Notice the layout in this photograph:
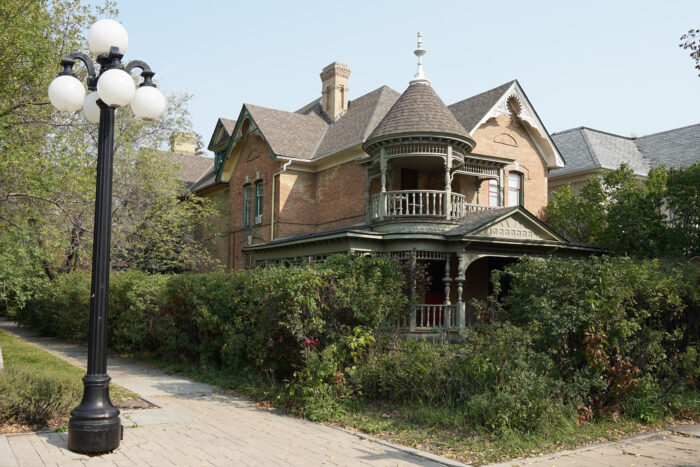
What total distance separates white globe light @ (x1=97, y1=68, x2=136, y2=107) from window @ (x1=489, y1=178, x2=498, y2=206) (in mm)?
17717

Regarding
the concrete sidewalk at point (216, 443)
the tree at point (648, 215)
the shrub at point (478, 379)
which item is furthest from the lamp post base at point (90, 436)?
the tree at point (648, 215)

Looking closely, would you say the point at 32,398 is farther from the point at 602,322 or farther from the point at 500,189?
the point at 500,189

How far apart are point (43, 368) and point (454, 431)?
10065 millimetres

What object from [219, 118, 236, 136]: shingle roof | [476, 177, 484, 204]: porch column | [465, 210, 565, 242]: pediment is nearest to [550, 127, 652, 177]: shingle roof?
[476, 177, 484, 204]: porch column

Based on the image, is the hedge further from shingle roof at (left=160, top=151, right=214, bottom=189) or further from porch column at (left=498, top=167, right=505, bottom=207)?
shingle roof at (left=160, top=151, right=214, bottom=189)

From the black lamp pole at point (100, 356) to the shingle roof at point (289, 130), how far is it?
16.6m

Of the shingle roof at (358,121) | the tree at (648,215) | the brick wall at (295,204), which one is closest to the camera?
the tree at (648,215)

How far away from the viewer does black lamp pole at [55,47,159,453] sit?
260 inches

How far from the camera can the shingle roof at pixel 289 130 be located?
950 inches

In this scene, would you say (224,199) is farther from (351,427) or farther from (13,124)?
(351,427)

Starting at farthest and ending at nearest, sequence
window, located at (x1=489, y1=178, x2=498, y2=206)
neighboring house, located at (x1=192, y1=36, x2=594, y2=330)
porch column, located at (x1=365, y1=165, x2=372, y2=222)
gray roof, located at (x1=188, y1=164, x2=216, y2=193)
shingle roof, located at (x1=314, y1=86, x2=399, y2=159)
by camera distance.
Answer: gray roof, located at (x1=188, y1=164, x2=216, y2=193), window, located at (x1=489, y1=178, x2=498, y2=206), shingle roof, located at (x1=314, y1=86, x2=399, y2=159), porch column, located at (x1=365, y1=165, x2=372, y2=222), neighboring house, located at (x1=192, y1=36, x2=594, y2=330)

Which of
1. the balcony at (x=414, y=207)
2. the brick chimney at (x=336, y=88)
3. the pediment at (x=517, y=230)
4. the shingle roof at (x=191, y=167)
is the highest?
the brick chimney at (x=336, y=88)

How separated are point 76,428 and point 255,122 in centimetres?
1954

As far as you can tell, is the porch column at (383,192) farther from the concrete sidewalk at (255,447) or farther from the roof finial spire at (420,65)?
the concrete sidewalk at (255,447)
